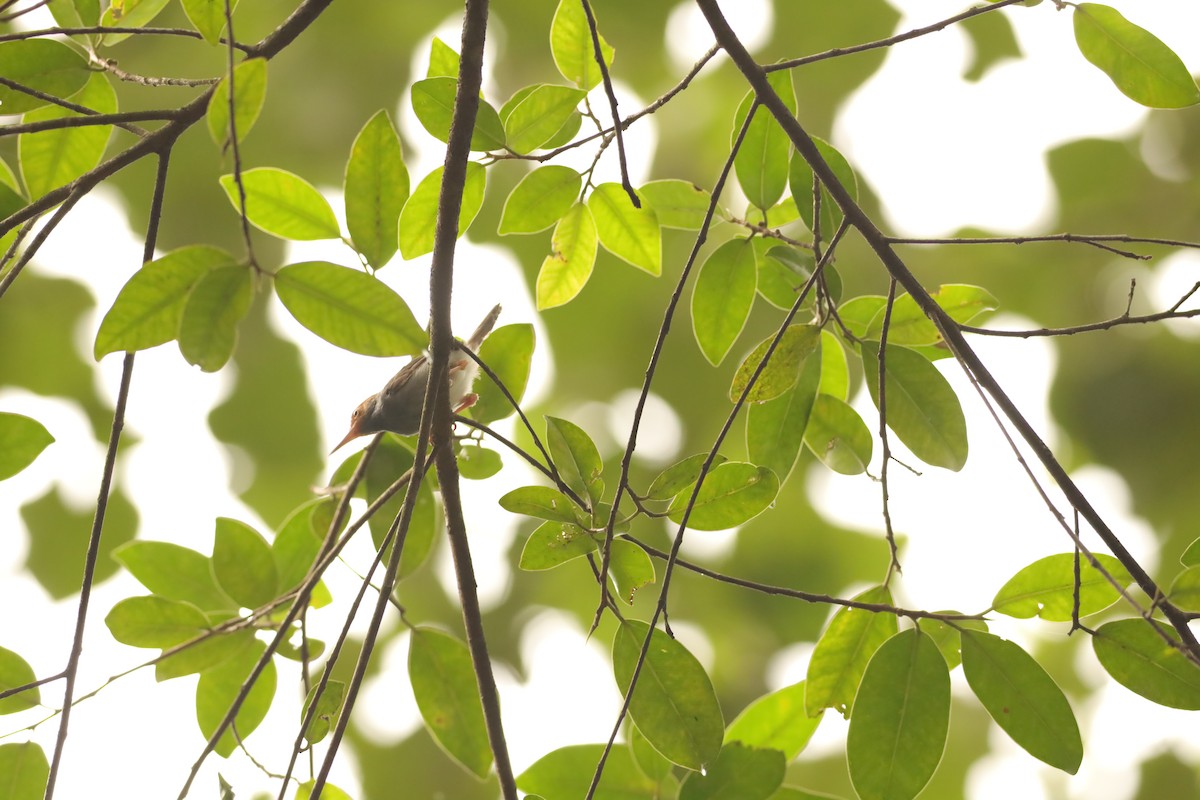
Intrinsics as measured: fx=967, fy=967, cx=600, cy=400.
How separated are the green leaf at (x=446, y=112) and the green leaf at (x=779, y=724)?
959mm

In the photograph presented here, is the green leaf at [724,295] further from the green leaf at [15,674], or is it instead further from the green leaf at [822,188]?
the green leaf at [15,674]

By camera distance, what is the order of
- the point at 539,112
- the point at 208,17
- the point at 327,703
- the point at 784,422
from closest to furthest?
1. the point at 208,17
2. the point at 327,703
3. the point at 539,112
4. the point at 784,422

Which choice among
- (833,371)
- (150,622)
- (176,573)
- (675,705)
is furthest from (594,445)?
(176,573)

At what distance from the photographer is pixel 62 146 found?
150 centimetres

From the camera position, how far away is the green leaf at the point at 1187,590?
122 cm

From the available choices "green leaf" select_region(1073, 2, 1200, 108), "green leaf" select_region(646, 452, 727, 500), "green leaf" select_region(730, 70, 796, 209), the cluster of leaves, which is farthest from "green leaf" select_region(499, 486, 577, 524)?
"green leaf" select_region(1073, 2, 1200, 108)

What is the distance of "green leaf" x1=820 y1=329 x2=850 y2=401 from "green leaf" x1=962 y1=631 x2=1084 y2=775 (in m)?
0.49

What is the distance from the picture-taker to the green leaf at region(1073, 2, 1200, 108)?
134 cm

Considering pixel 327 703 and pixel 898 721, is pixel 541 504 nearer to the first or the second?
pixel 327 703

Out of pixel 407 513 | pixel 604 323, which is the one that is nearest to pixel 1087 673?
pixel 604 323

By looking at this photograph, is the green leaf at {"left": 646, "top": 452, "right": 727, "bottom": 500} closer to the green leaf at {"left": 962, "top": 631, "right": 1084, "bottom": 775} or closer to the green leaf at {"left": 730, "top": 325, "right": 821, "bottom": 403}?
the green leaf at {"left": 730, "top": 325, "right": 821, "bottom": 403}

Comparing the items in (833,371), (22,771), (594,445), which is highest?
(833,371)

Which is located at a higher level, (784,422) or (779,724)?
(784,422)

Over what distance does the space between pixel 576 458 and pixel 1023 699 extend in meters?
0.69
